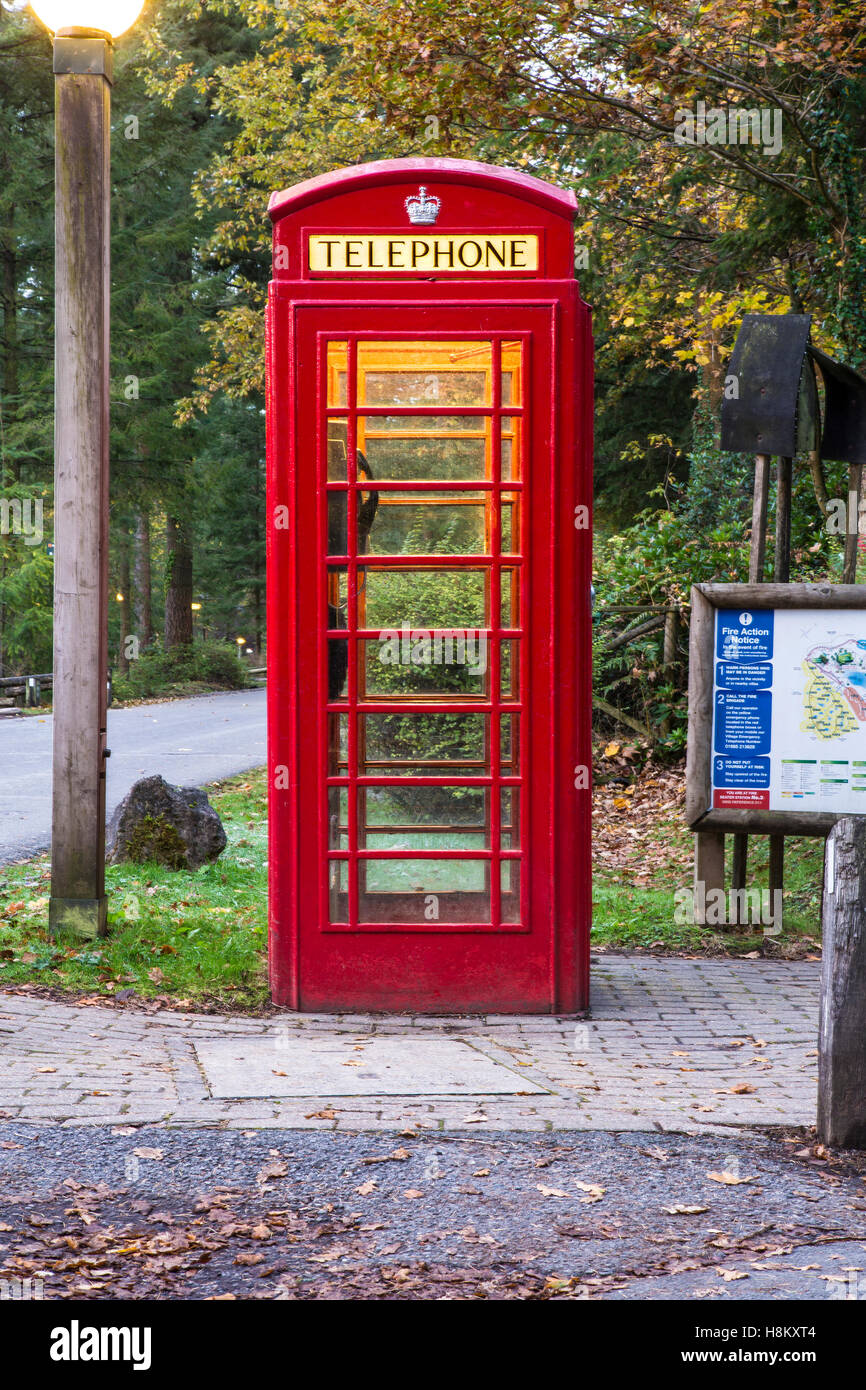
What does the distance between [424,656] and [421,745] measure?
39cm

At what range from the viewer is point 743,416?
22.7 feet

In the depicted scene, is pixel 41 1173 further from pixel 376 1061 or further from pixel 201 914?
pixel 201 914

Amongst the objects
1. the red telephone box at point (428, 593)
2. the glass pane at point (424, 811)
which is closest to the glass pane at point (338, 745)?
the red telephone box at point (428, 593)

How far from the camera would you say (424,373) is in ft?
18.5

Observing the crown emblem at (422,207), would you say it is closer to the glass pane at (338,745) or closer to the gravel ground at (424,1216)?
the glass pane at (338,745)

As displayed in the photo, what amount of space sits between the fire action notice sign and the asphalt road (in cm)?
500

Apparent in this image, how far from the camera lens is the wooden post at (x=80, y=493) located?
6363 mm

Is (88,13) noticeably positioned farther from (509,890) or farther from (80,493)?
(509,890)

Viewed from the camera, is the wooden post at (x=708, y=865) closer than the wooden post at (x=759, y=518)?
No

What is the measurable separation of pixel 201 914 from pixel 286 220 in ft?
12.1

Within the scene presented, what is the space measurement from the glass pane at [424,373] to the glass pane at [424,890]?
199 centimetres

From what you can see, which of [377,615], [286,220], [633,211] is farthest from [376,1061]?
[633,211]

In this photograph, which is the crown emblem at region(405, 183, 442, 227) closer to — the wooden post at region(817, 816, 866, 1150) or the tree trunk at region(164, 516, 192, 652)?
the wooden post at region(817, 816, 866, 1150)

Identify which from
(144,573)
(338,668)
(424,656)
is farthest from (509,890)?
(144,573)
